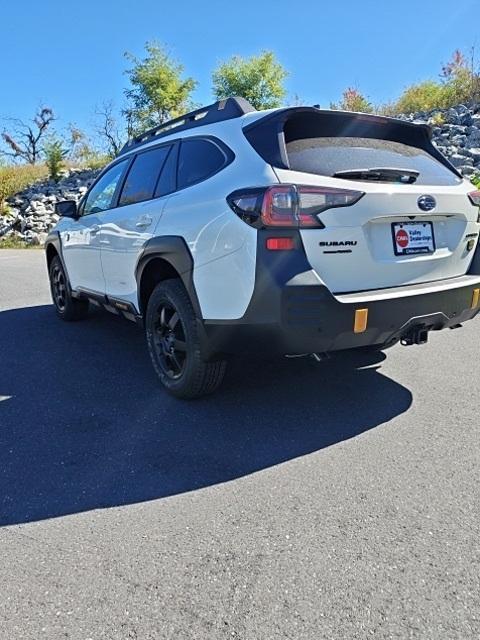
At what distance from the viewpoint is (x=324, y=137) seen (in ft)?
9.76

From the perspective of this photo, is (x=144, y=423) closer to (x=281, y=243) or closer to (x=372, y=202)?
(x=281, y=243)

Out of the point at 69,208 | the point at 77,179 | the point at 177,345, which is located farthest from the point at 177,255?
the point at 77,179

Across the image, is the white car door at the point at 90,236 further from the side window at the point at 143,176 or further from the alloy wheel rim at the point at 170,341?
the alloy wheel rim at the point at 170,341

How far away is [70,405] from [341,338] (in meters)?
1.97

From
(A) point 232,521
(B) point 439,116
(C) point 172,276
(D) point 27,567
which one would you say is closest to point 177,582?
(A) point 232,521

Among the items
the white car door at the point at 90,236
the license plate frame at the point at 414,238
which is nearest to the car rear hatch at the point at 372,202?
the license plate frame at the point at 414,238

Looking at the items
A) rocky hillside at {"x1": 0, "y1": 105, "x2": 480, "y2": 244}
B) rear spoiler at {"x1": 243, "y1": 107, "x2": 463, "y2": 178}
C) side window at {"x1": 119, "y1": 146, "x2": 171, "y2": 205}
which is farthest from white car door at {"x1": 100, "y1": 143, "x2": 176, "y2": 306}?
rocky hillside at {"x1": 0, "y1": 105, "x2": 480, "y2": 244}

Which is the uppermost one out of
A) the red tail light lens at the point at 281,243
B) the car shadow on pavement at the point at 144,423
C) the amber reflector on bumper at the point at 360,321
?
the red tail light lens at the point at 281,243

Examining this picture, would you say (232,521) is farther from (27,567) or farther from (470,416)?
(470,416)

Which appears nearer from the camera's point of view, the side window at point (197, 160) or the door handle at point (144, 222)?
the side window at point (197, 160)

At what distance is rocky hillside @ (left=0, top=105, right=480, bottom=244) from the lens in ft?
45.4

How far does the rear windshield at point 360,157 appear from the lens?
2.77 meters

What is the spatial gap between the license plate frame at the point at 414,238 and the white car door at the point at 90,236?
2.67m

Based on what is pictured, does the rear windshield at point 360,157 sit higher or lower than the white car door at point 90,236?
higher
